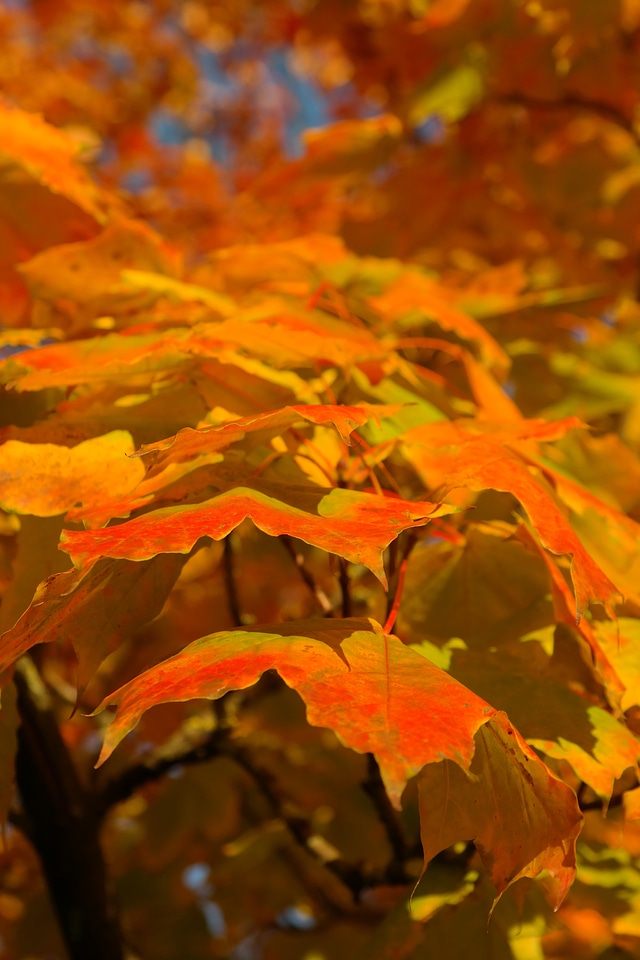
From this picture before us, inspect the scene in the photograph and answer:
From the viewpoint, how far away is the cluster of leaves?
518 mm

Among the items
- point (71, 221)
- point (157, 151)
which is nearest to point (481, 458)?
point (71, 221)

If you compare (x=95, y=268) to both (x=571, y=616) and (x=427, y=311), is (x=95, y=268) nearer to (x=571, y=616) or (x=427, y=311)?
(x=427, y=311)

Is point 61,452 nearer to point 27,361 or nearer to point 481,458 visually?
point 27,361

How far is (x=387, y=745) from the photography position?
0.42 m

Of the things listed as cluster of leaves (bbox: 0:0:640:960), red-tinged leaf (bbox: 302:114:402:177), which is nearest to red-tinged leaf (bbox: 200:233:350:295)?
cluster of leaves (bbox: 0:0:640:960)

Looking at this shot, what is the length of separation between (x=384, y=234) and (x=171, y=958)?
4.21 feet

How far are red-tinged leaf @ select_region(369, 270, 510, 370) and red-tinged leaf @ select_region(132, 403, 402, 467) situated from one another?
0.40 m

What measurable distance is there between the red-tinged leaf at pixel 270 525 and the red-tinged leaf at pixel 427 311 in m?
0.44

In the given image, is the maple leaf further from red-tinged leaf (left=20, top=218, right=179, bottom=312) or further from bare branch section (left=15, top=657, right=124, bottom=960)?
bare branch section (left=15, top=657, right=124, bottom=960)

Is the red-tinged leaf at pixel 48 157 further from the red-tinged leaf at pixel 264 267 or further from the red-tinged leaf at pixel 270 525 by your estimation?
the red-tinged leaf at pixel 270 525

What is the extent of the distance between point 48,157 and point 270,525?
619 mm

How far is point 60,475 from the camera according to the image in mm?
613

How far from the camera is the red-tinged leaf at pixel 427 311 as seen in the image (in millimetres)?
950

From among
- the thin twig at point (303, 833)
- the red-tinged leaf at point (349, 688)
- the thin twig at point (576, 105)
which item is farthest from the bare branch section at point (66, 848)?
the thin twig at point (576, 105)
